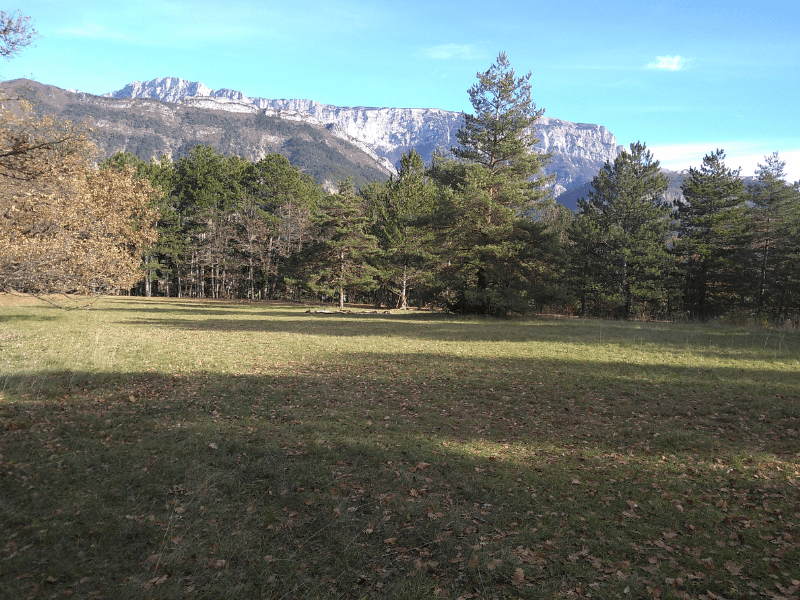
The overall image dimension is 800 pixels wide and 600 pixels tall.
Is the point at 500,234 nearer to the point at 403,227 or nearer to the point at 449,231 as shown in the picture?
the point at 449,231

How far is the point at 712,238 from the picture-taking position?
3828cm

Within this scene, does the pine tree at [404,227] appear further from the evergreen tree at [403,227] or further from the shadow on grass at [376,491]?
the shadow on grass at [376,491]

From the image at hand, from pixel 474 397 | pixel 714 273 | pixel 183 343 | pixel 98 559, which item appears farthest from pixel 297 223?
pixel 98 559

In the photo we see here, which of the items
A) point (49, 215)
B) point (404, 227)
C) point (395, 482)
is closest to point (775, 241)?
point (404, 227)

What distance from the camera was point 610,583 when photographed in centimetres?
426

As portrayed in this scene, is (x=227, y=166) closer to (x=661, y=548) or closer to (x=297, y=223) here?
(x=297, y=223)

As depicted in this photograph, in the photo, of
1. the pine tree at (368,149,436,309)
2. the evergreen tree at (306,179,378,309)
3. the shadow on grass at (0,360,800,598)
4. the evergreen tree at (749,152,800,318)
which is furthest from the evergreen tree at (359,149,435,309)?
the shadow on grass at (0,360,800,598)

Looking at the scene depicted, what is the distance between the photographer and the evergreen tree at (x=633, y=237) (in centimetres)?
3572

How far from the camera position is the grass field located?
441 cm

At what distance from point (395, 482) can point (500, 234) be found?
79.4 feet

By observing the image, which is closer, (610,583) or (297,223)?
(610,583)

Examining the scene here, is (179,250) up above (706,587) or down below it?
above

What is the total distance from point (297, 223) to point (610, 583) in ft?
176

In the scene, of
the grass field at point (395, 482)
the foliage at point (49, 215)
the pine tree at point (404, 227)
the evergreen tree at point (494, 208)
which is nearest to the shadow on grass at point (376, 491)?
the grass field at point (395, 482)
